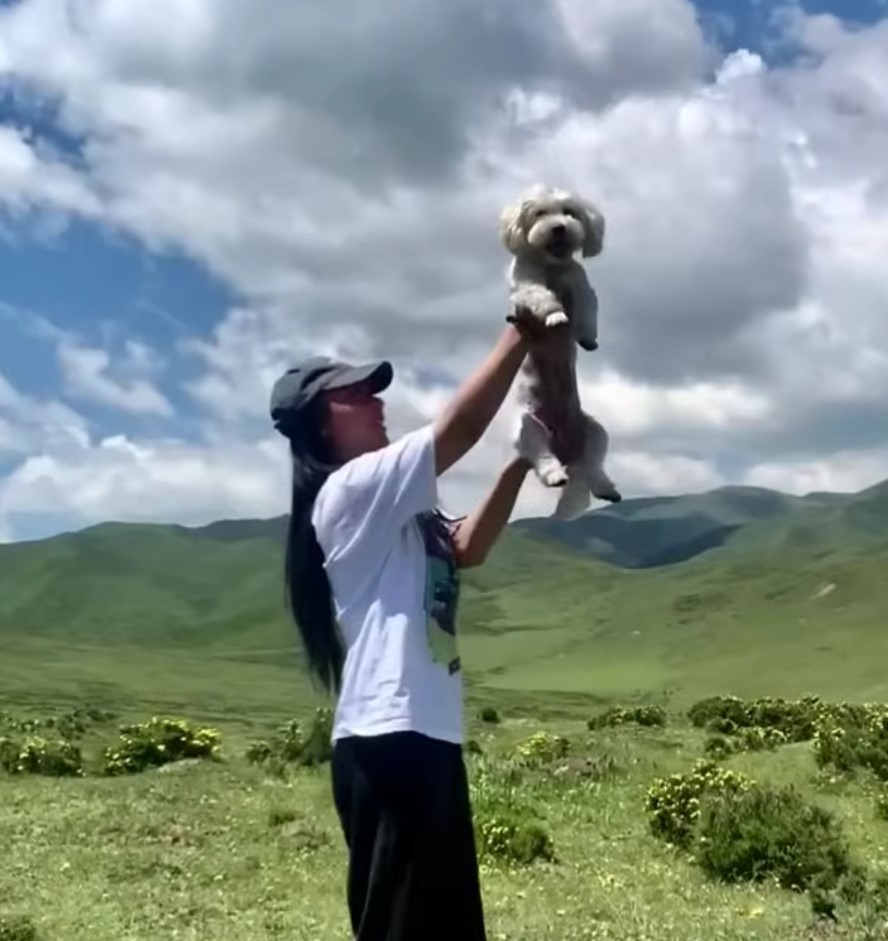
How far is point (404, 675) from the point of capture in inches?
161

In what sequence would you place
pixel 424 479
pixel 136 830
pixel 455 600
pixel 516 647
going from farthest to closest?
pixel 516 647, pixel 136 830, pixel 455 600, pixel 424 479

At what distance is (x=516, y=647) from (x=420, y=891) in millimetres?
168756

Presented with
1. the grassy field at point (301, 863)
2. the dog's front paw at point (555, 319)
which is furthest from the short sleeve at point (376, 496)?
the grassy field at point (301, 863)

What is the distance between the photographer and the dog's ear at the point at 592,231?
4016 millimetres

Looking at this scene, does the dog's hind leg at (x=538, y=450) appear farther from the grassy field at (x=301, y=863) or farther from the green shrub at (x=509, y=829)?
the green shrub at (x=509, y=829)

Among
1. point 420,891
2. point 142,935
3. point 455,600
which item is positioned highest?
point 455,600

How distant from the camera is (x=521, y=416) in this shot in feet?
13.7

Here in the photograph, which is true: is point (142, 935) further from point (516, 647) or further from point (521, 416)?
point (516, 647)

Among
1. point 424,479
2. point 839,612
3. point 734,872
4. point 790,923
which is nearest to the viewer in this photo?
point 424,479

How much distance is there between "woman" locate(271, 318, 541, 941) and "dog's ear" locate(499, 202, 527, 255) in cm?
24

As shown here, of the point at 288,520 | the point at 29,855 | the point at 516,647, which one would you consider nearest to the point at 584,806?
the point at 29,855

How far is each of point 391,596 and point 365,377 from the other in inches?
27.5

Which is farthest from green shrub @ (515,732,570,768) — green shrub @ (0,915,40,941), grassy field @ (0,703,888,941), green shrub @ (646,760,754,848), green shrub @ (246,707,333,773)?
green shrub @ (0,915,40,941)

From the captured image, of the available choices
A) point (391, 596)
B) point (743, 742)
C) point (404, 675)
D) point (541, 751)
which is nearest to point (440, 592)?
point (391, 596)
